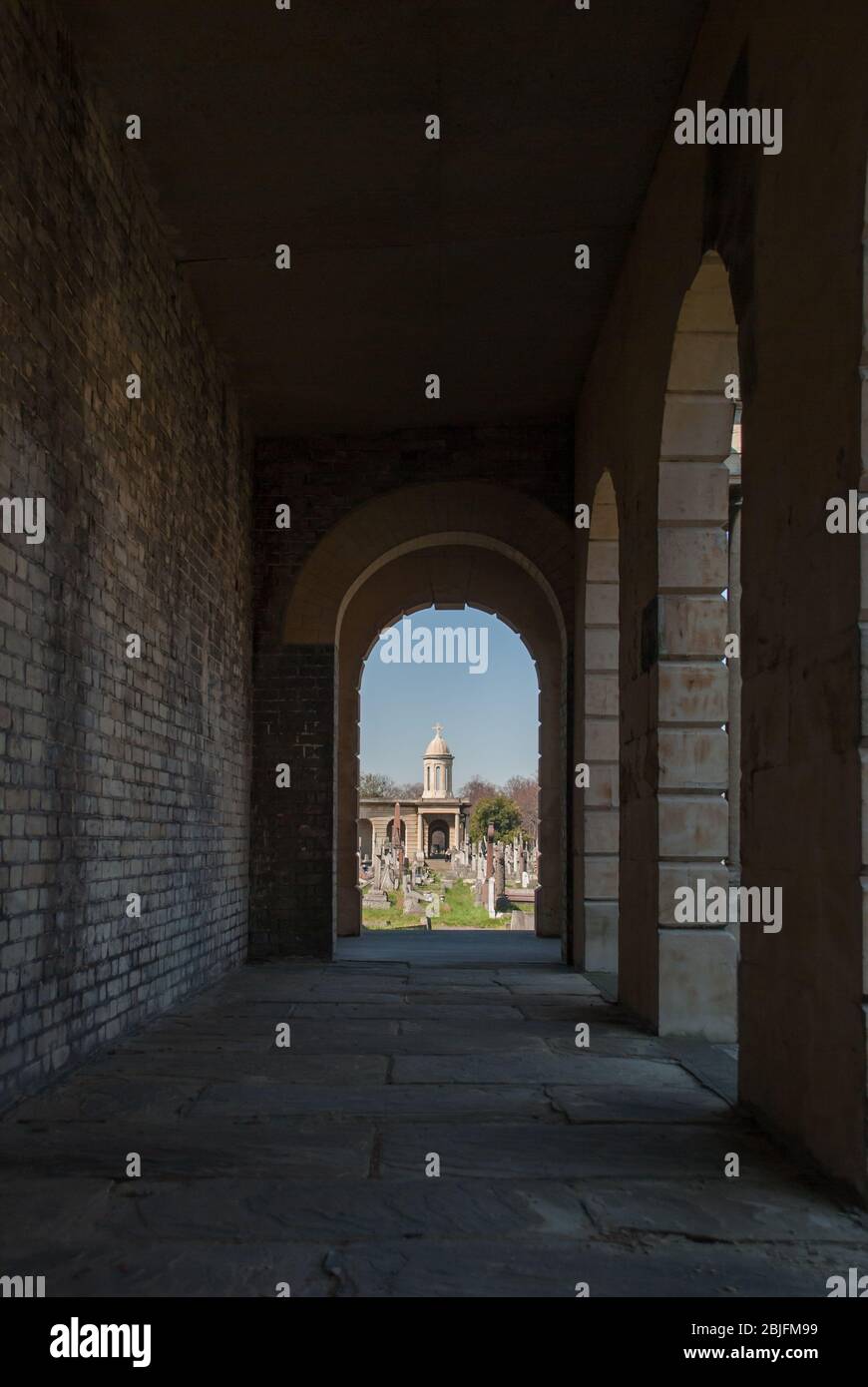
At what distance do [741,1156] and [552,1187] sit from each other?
2.57ft

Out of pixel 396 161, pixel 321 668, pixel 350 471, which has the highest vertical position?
pixel 396 161

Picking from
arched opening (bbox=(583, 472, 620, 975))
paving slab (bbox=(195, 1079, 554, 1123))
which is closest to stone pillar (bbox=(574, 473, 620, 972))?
arched opening (bbox=(583, 472, 620, 975))

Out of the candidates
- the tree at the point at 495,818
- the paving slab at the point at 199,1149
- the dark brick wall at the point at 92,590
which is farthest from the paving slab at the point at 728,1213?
the tree at the point at 495,818

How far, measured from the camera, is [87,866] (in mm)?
5848

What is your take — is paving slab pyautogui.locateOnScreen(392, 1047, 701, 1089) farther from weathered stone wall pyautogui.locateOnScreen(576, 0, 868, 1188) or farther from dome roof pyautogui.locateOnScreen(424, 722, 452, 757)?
dome roof pyautogui.locateOnScreen(424, 722, 452, 757)

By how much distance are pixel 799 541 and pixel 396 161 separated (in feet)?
13.1

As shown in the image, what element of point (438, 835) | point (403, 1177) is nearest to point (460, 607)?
point (403, 1177)

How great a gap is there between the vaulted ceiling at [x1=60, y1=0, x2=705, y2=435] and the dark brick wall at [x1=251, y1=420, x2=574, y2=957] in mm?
1201

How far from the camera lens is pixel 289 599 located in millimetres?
11070

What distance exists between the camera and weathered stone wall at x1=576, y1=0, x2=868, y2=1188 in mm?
3613

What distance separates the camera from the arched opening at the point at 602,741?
9656 millimetres

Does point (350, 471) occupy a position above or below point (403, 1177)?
above

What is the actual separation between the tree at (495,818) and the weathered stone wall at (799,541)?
146ft

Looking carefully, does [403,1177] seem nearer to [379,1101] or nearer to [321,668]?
[379,1101]
